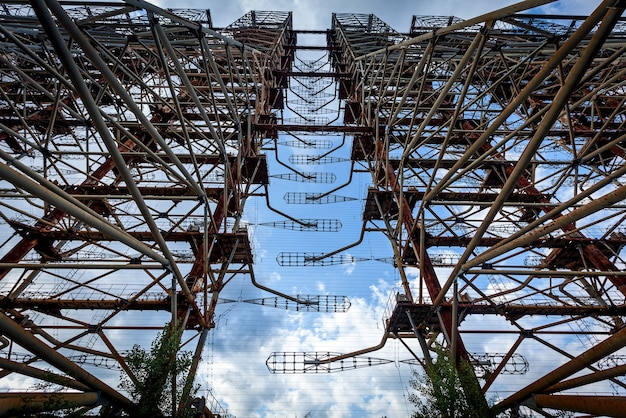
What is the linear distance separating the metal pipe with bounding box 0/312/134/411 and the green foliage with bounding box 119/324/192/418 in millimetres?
290

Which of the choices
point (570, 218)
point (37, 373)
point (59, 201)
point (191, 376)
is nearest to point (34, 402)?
point (37, 373)

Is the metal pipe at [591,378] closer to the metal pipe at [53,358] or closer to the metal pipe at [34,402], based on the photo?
the metal pipe at [53,358]

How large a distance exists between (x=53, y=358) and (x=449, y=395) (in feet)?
24.4

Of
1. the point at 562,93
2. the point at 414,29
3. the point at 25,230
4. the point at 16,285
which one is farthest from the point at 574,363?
the point at 414,29

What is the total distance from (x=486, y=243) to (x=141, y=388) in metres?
13.7

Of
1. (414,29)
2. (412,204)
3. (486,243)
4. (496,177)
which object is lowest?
(486,243)

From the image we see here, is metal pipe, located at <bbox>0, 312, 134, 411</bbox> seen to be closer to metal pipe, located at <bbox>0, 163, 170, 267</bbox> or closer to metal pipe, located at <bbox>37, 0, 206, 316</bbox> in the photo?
metal pipe, located at <bbox>0, 163, 170, 267</bbox>

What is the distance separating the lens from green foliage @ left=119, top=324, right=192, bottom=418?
711 centimetres

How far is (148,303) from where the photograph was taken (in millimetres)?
11422

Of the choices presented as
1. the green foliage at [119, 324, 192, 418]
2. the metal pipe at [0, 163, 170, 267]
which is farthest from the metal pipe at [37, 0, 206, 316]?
the green foliage at [119, 324, 192, 418]

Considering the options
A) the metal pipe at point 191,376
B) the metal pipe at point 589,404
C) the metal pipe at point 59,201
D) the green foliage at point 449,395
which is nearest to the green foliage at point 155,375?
Answer: the metal pipe at point 191,376

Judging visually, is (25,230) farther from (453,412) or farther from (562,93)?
(562,93)

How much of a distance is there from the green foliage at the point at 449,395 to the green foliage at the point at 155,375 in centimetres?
507

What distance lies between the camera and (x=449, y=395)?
7562 mm
